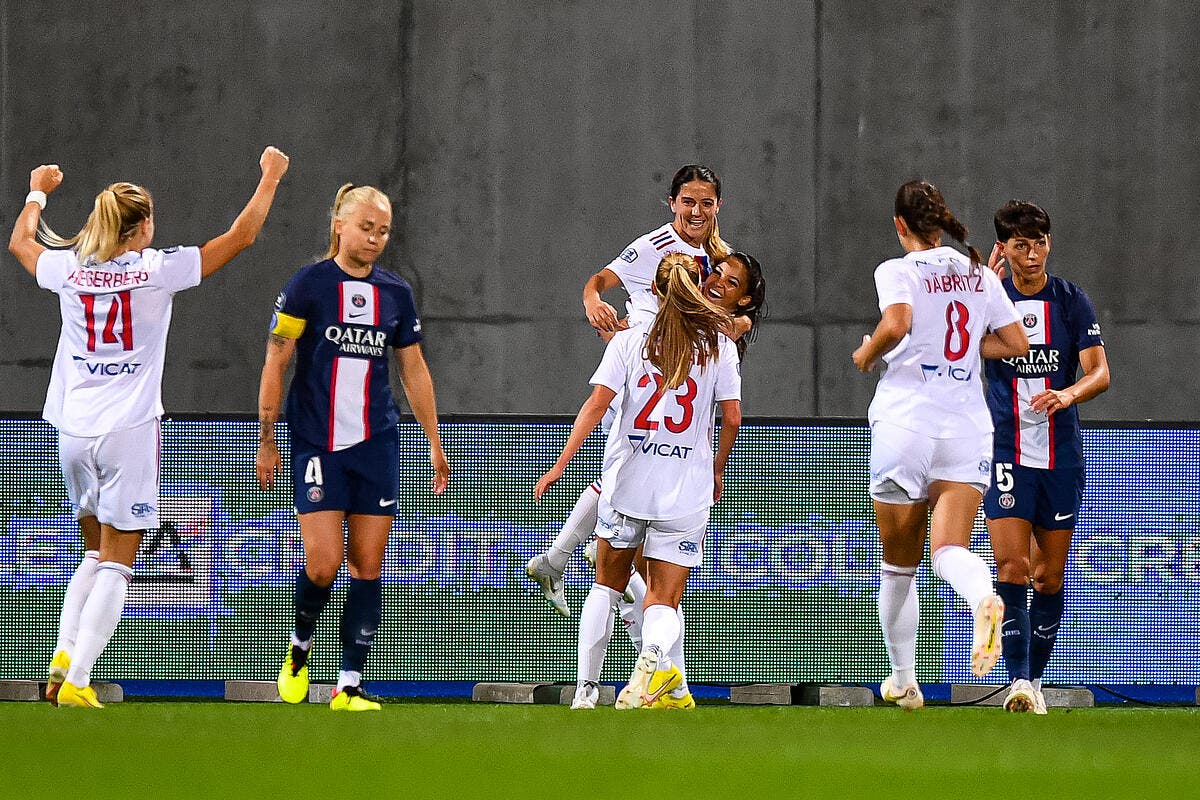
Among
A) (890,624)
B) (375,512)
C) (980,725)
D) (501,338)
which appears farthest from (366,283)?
(501,338)

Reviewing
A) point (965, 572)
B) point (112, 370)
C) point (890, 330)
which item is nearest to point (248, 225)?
point (112, 370)

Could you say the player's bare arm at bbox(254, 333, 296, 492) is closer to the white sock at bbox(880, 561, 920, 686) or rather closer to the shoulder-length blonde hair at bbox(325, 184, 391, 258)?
the shoulder-length blonde hair at bbox(325, 184, 391, 258)

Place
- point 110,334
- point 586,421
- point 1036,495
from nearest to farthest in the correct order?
point 586,421 < point 110,334 < point 1036,495

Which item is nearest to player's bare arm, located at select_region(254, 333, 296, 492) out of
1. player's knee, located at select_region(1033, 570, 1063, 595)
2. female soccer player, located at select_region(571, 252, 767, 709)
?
female soccer player, located at select_region(571, 252, 767, 709)

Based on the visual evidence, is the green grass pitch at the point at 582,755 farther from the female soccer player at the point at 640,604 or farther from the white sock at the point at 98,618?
the female soccer player at the point at 640,604

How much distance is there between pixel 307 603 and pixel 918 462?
87.9 inches

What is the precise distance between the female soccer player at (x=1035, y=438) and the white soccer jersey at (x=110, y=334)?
10.2 feet

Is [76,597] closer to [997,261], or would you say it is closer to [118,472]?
[118,472]

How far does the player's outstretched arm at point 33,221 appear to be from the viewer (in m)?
5.57

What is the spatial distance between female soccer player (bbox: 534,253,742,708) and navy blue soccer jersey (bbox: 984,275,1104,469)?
54.5 inches

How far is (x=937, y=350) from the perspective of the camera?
209 inches

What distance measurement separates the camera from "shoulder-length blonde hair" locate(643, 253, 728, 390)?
5391 millimetres

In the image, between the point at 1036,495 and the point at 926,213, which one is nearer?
the point at 926,213

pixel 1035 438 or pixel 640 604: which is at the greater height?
pixel 1035 438
